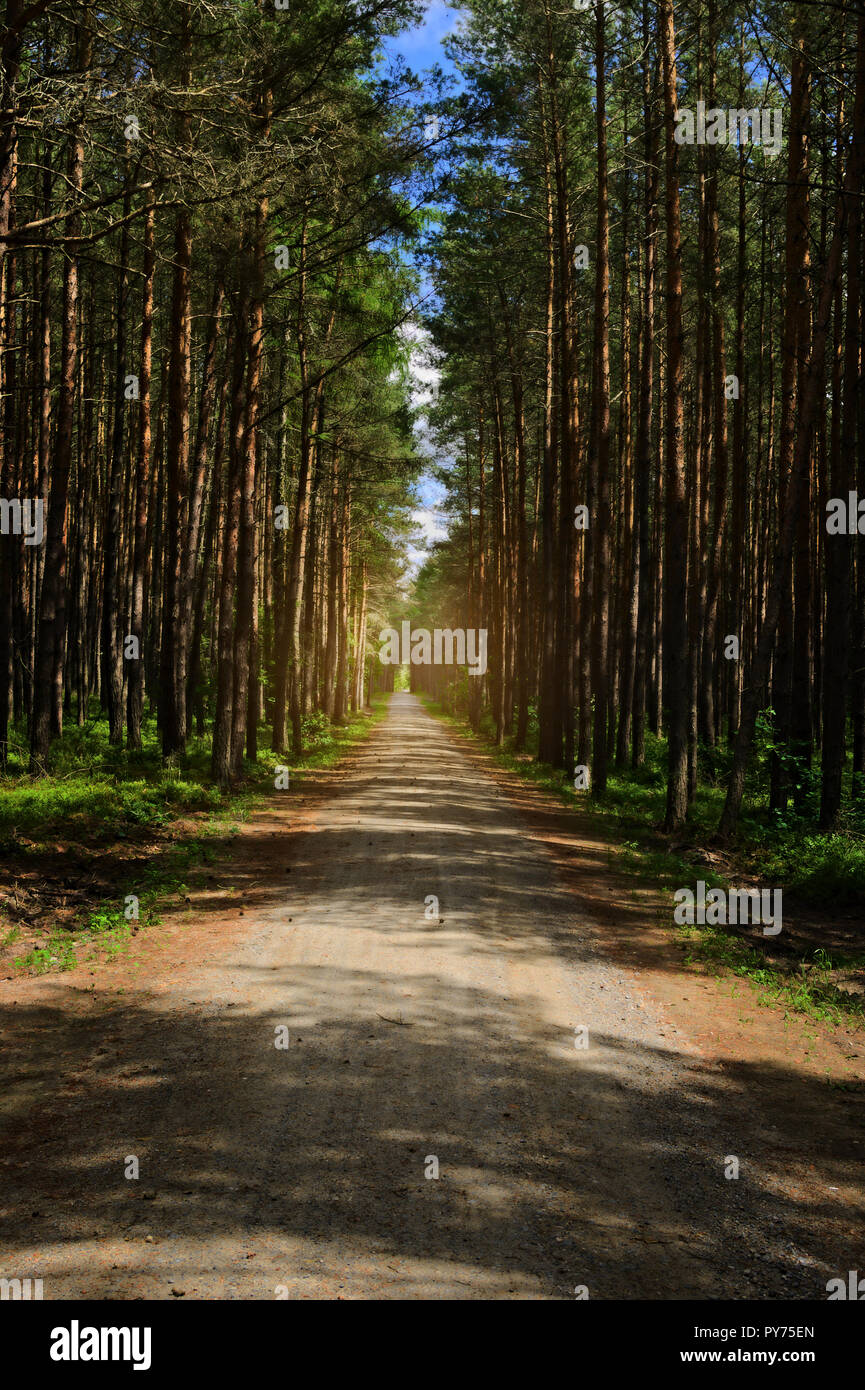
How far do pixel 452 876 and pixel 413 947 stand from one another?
2.81 m

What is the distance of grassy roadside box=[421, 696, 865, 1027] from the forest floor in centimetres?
38

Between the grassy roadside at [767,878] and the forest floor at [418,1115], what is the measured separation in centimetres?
38

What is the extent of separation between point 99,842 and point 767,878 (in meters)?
8.31

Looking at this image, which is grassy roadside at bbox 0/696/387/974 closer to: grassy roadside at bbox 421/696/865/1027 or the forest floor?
the forest floor

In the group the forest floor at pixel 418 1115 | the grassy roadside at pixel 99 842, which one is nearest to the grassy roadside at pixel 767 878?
the forest floor at pixel 418 1115

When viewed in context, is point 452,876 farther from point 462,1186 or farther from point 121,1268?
point 121,1268

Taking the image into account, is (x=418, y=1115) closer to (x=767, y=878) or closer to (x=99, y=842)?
(x=99, y=842)

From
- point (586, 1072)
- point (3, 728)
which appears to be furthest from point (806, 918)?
point (3, 728)

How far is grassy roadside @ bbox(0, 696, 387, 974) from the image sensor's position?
8.19 metres

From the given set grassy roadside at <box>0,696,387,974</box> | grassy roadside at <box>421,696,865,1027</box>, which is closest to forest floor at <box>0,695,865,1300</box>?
grassy roadside at <box>421,696,865,1027</box>

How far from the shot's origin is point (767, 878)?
11438mm

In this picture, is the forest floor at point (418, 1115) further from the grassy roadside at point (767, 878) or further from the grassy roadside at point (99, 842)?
the grassy roadside at point (99, 842)

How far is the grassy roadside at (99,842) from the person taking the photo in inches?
322

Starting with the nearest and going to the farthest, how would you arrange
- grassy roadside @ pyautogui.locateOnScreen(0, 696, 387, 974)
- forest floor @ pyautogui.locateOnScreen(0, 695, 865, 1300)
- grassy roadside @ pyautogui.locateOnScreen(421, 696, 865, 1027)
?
forest floor @ pyautogui.locateOnScreen(0, 695, 865, 1300)
grassy roadside @ pyautogui.locateOnScreen(421, 696, 865, 1027)
grassy roadside @ pyautogui.locateOnScreen(0, 696, 387, 974)
